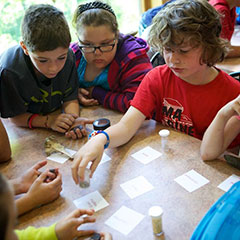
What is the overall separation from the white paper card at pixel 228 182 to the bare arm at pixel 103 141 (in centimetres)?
46

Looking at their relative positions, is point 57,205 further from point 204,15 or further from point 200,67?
point 204,15

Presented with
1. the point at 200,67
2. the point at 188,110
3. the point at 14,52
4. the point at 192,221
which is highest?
the point at 14,52

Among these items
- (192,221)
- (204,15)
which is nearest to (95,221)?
(192,221)

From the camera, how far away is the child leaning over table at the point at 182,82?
45.8 inches

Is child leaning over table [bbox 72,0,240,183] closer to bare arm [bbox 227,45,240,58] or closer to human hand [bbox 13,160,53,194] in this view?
human hand [bbox 13,160,53,194]

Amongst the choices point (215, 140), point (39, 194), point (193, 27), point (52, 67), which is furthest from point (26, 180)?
point (193, 27)

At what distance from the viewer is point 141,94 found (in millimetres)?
1388

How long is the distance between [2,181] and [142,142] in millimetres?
804

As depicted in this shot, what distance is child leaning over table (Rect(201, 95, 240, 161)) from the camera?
108cm

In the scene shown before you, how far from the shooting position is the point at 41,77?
1.48 m

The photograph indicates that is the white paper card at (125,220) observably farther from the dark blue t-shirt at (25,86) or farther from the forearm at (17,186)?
the dark blue t-shirt at (25,86)

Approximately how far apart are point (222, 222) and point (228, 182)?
11.2 inches

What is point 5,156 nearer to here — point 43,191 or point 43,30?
point 43,191

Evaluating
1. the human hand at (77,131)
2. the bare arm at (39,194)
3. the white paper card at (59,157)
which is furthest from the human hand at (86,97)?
the bare arm at (39,194)
